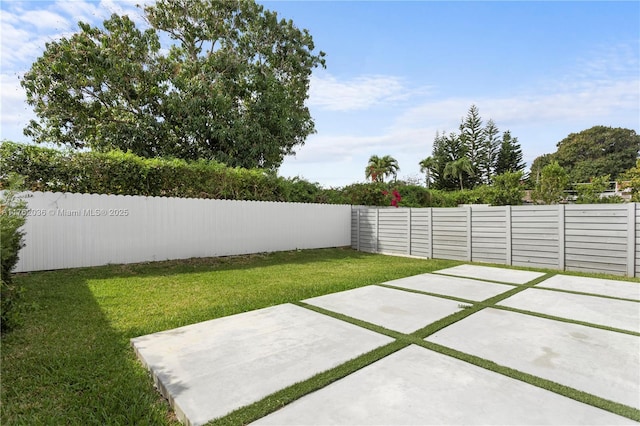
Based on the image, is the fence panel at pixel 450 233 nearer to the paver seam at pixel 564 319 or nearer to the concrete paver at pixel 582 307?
the concrete paver at pixel 582 307

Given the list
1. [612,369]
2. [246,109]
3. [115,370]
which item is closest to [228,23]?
[246,109]

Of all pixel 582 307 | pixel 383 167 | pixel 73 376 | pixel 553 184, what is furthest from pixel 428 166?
pixel 73 376

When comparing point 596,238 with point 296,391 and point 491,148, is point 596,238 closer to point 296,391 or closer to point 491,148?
point 296,391

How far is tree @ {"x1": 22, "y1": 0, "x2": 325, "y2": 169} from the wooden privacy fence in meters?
6.27

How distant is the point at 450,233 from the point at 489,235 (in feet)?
3.21

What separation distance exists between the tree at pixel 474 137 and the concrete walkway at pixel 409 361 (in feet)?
98.4

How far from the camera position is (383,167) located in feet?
101

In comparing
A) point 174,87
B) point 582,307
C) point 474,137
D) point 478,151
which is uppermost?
point 474,137

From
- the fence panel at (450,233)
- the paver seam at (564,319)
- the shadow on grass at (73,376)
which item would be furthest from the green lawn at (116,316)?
the paver seam at (564,319)

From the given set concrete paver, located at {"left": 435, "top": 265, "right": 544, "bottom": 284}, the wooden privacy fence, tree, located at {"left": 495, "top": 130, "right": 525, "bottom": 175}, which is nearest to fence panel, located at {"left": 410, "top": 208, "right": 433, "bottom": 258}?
the wooden privacy fence

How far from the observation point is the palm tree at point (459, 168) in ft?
91.7

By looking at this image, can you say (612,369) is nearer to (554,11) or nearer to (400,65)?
(554,11)

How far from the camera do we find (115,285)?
4.80 m

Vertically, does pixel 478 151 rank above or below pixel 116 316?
above
